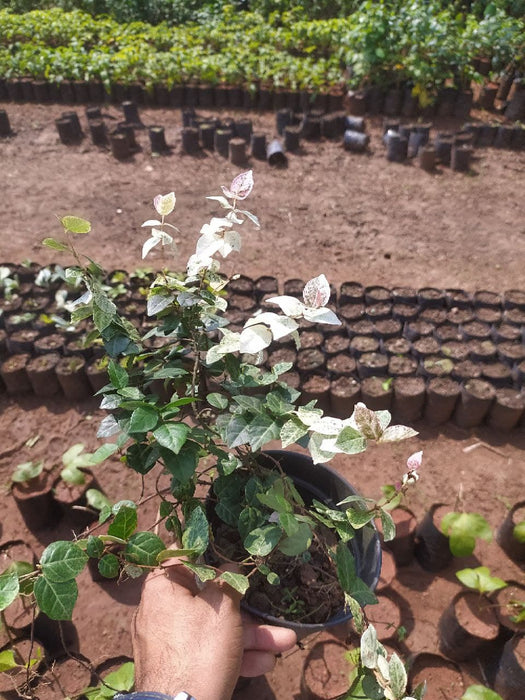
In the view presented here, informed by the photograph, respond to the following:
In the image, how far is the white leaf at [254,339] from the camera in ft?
3.61

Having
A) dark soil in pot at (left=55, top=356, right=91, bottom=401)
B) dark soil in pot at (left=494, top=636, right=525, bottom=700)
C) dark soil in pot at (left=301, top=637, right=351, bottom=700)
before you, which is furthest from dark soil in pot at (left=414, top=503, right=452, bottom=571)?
dark soil in pot at (left=55, top=356, right=91, bottom=401)

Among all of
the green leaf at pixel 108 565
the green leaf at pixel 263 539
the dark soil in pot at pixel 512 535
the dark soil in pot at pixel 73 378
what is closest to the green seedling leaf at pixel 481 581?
the dark soil in pot at pixel 512 535

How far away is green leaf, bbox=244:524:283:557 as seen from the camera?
1.17 metres

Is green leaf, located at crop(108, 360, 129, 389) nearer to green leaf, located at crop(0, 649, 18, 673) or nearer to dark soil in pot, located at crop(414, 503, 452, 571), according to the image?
green leaf, located at crop(0, 649, 18, 673)

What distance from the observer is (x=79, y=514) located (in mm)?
2586

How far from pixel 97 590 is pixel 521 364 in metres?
2.64

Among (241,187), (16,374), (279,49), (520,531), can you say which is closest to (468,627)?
(520,531)

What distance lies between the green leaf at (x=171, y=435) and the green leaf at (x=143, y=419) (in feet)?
0.06

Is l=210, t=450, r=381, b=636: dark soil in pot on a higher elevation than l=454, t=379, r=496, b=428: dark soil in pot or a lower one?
higher

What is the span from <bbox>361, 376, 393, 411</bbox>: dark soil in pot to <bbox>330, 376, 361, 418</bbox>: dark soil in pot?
4cm

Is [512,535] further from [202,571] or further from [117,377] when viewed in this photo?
[117,377]

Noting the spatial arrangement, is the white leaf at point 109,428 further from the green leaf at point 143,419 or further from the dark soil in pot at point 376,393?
the dark soil in pot at point 376,393

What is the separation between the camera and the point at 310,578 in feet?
5.48

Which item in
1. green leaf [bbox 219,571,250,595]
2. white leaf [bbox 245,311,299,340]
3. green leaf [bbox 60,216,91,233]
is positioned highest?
green leaf [bbox 60,216,91,233]
